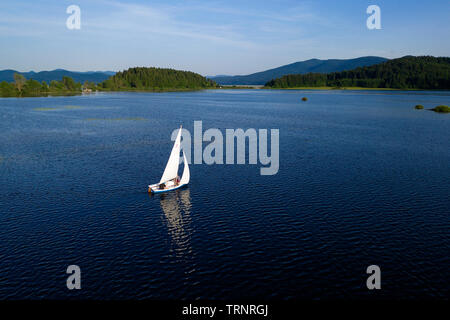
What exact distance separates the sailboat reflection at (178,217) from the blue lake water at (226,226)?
0.18 m

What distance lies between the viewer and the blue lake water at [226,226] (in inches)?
1298

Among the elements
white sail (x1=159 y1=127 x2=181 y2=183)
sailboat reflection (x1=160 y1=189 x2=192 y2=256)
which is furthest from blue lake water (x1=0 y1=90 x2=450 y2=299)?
white sail (x1=159 y1=127 x2=181 y2=183)

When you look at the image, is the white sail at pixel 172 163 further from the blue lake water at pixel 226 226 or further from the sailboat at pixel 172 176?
the blue lake water at pixel 226 226

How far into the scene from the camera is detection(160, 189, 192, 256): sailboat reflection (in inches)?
1603

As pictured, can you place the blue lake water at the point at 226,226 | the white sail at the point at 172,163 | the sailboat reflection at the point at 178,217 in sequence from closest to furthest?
the blue lake water at the point at 226,226 → the sailboat reflection at the point at 178,217 → the white sail at the point at 172,163

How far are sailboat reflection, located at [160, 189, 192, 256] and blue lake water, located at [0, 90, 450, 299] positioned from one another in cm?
18

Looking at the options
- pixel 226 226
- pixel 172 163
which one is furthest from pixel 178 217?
pixel 172 163

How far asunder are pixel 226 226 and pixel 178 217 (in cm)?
829

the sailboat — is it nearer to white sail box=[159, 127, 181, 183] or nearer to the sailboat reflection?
white sail box=[159, 127, 181, 183]

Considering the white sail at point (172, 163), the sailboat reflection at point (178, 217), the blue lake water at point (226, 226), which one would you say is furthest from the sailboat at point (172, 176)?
the blue lake water at point (226, 226)
